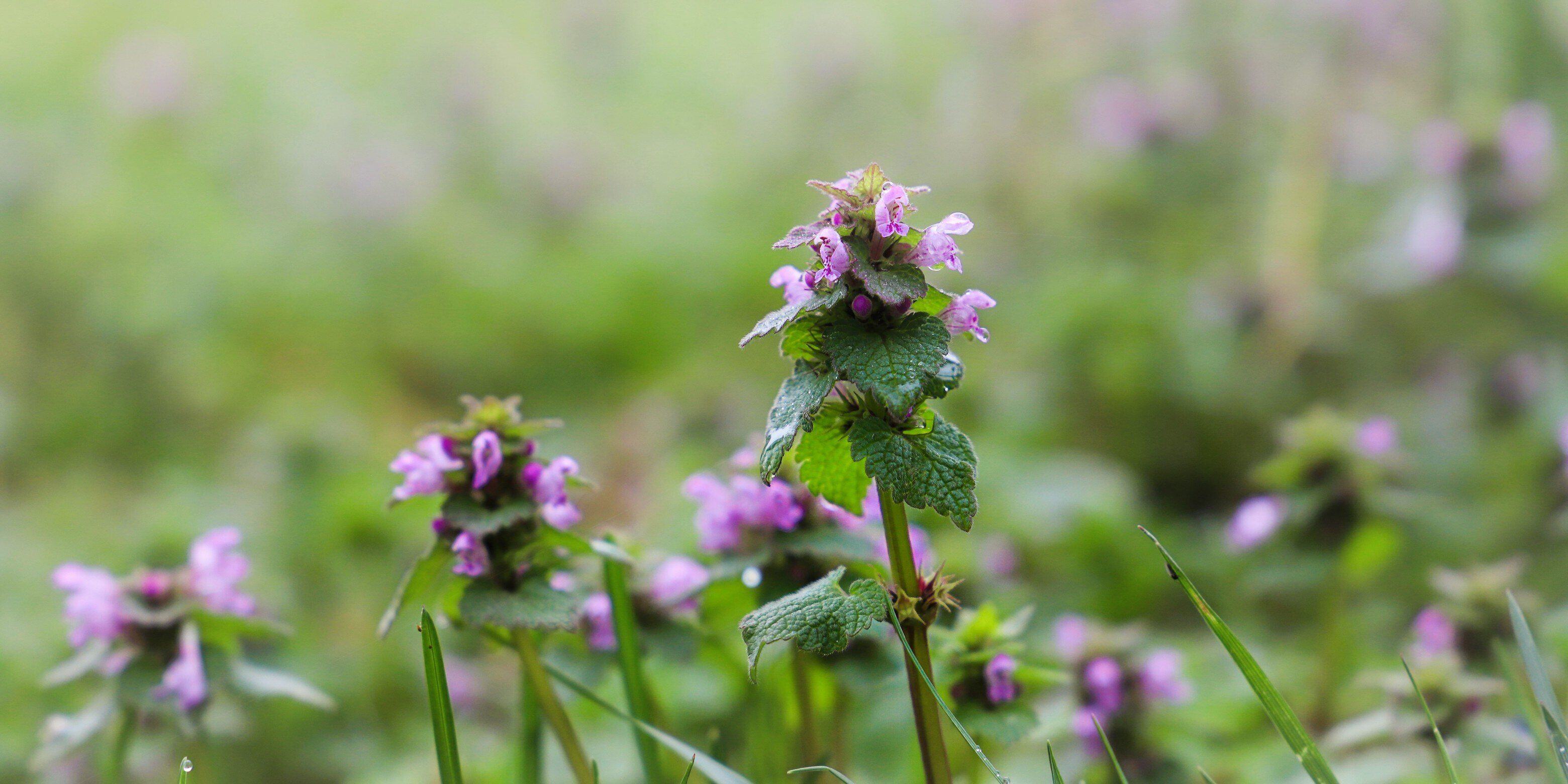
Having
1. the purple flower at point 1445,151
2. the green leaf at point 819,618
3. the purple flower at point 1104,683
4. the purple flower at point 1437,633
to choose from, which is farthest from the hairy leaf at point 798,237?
the purple flower at point 1445,151

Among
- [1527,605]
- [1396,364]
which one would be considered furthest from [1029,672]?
[1396,364]

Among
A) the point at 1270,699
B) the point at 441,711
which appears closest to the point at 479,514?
the point at 441,711

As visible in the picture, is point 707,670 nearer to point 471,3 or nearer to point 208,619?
point 208,619

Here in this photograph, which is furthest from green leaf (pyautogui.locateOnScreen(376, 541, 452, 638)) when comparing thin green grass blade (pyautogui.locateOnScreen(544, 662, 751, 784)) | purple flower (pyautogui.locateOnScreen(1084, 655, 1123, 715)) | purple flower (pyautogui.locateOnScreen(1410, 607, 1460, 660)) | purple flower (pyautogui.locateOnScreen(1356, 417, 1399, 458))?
purple flower (pyautogui.locateOnScreen(1356, 417, 1399, 458))

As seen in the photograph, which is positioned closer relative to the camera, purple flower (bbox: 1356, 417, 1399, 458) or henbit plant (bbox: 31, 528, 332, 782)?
henbit plant (bbox: 31, 528, 332, 782)

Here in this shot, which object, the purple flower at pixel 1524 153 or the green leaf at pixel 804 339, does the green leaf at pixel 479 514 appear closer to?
the green leaf at pixel 804 339

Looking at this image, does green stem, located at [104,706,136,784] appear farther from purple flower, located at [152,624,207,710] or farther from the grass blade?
the grass blade

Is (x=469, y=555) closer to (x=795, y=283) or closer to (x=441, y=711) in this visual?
(x=441, y=711)
